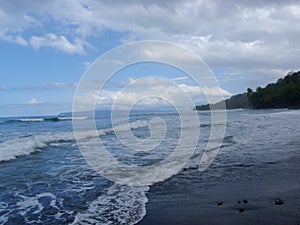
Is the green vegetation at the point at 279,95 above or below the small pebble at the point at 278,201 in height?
above

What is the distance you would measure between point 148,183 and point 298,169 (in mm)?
4836

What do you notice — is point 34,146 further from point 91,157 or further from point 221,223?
point 221,223

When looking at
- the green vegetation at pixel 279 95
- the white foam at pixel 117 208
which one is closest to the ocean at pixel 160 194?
the white foam at pixel 117 208

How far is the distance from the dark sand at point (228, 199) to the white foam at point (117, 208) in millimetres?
236

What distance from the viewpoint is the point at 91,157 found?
16.9 metres

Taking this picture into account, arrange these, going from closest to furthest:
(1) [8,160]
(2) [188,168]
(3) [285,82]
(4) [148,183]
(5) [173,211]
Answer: (5) [173,211]
(4) [148,183]
(2) [188,168]
(1) [8,160]
(3) [285,82]

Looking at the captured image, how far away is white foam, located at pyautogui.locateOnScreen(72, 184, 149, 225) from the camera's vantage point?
23.8 feet

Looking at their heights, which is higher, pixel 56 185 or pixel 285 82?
pixel 285 82

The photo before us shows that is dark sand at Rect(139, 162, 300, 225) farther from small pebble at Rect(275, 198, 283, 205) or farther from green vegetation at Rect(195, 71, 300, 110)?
green vegetation at Rect(195, 71, 300, 110)

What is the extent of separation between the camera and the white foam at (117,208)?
23.8 ft

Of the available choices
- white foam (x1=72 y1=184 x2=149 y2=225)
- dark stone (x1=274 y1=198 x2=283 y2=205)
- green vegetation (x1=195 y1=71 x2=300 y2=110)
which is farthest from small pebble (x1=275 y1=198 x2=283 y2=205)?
green vegetation (x1=195 y1=71 x2=300 y2=110)

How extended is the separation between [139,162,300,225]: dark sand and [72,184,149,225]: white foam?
0.24m

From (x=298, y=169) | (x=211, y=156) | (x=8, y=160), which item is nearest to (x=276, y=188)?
(x=298, y=169)

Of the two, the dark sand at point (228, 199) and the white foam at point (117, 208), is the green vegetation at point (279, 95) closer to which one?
the dark sand at point (228, 199)
